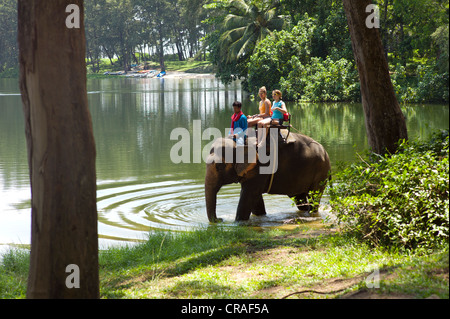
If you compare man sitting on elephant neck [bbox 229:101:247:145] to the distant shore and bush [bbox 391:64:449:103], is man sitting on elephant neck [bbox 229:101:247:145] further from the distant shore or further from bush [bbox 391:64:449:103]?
the distant shore

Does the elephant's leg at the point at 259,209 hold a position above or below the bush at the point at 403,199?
below

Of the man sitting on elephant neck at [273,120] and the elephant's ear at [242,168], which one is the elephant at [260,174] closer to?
the elephant's ear at [242,168]

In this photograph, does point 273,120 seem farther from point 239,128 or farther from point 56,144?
point 56,144

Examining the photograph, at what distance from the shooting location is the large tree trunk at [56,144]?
17.1 ft

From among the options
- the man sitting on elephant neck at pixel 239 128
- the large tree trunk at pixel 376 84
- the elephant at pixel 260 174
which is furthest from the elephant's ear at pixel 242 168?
the large tree trunk at pixel 376 84

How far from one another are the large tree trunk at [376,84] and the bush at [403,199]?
3.34 ft

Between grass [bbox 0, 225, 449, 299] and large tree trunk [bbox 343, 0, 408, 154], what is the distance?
178cm

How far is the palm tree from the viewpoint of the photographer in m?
46.3

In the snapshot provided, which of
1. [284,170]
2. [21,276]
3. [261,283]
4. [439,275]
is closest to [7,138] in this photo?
[284,170]

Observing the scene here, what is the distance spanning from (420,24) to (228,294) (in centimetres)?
3671

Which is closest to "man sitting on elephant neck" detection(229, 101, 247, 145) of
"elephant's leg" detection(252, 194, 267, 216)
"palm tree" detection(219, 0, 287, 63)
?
"elephant's leg" detection(252, 194, 267, 216)

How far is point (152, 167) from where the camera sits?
18234 mm
